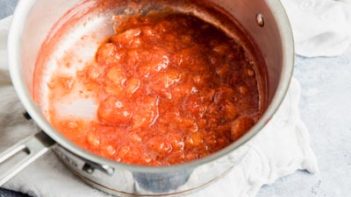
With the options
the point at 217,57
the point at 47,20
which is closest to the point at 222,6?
the point at 217,57

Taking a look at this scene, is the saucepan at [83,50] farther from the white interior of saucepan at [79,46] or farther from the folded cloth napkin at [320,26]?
the folded cloth napkin at [320,26]

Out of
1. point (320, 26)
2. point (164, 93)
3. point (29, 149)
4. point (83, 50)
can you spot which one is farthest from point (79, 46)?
point (320, 26)

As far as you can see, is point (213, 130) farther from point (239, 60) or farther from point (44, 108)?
point (44, 108)

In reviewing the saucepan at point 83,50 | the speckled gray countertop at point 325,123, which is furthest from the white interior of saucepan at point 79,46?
the speckled gray countertop at point 325,123

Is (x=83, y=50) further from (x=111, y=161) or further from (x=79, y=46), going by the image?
(x=111, y=161)

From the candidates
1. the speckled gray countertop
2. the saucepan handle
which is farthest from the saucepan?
the speckled gray countertop
